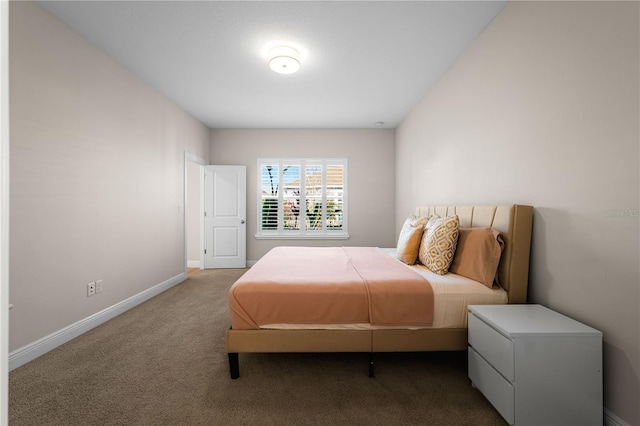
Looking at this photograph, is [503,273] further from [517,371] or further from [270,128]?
[270,128]

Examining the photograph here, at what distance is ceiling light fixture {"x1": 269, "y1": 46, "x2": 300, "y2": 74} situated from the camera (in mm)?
2648

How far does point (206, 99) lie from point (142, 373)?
3483 mm

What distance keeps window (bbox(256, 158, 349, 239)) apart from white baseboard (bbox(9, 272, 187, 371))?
2.41 meters

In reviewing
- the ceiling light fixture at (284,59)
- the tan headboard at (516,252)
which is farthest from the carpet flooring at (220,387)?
the ceiling light fixture at (284,59)

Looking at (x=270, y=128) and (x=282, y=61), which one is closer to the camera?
(x=282, y=61)

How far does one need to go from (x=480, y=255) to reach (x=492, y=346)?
0.67 metres

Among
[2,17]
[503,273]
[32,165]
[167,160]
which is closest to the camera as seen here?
[2,17]

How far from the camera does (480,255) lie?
1932 mm

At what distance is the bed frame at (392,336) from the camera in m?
1.75

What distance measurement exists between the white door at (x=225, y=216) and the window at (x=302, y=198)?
1.19ft

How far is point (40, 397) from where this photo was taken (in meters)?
1.62

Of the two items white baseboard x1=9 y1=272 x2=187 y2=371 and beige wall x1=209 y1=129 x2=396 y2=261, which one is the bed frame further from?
beige wall x1=209 y1=129 x2=396 y2=261

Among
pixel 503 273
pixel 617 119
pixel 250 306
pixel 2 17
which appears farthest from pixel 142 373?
pixel 617 119

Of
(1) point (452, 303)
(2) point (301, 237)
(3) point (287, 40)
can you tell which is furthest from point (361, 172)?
(1) point (452, 303)
